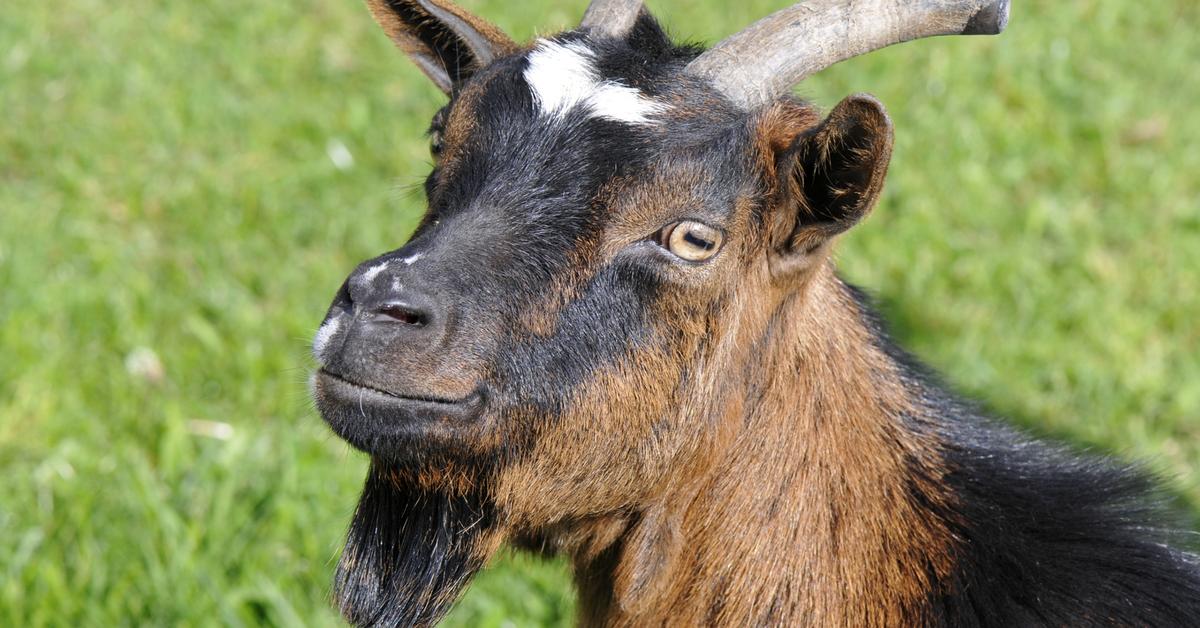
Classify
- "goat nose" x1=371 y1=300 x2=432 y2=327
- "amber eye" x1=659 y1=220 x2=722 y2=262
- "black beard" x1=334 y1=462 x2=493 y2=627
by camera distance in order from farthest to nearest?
"black beard" x1=334 y1=462 x2=493 y2=627, "amber eye" x1=659 y1=220 x2=722 y2=262, "goat nose" x1=371 y1=300 x2=432 y2=327

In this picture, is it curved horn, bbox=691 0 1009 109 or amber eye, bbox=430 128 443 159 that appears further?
amber eye, bbox=430 128 443 159

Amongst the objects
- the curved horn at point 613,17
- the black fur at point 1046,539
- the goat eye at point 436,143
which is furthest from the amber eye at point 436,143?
the black fur at point 1046,539

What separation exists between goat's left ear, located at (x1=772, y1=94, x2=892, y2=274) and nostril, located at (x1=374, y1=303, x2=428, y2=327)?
0.84 meters

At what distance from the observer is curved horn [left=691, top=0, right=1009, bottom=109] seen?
9.94ft

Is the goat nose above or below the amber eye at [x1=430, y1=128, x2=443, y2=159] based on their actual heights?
below

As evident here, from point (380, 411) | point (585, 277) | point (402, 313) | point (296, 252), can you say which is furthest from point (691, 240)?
point (296, 252)

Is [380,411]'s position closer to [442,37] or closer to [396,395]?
[396,395]

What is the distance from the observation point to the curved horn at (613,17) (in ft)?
11.1

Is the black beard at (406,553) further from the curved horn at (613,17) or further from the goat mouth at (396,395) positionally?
the curved horn at (613,17)

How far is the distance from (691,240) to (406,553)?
1.01 metres

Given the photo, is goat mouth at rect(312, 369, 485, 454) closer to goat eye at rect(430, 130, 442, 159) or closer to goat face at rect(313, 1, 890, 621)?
goat face at rect(313, 1, 890, 621)

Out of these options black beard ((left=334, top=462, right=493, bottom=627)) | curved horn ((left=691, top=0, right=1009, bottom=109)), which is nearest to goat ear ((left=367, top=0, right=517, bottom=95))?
curved horn ((left=691, top=0, right=1009, bottom=109))

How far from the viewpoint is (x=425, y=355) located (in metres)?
2.73

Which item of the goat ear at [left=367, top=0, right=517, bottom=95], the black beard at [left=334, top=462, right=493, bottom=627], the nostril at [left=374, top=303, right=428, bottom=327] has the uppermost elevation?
the goat ear at [left=367, top=0, right=517, bottom=95]
